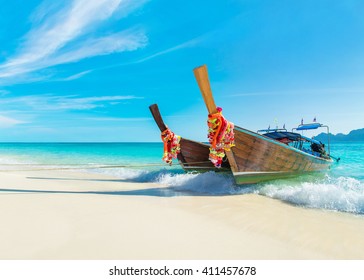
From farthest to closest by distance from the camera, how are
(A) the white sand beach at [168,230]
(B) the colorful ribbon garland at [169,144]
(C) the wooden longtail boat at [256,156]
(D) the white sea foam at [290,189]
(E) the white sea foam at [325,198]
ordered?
(B) the colorful ribbon garland at [169,144]
(C) the wooden longtail boat at [256,156]
(D) the white sea foam at [290,189]
(E) the white sea foam at [325,198]
(A) the white sand beach at [168,230]

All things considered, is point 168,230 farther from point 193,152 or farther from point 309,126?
point 309,126

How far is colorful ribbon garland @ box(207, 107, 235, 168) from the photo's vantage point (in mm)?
6023

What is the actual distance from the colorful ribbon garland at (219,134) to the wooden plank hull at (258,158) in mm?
428

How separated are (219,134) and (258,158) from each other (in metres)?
1.85

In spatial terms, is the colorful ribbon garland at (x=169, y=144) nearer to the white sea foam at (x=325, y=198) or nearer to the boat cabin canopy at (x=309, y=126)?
the white sea foam at (x=325, y=198)

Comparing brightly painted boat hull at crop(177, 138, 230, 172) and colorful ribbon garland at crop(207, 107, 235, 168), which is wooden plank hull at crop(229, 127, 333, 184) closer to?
colorful ribbon garland at crop(207, 107, 235, 168)

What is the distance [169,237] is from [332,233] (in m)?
2.73

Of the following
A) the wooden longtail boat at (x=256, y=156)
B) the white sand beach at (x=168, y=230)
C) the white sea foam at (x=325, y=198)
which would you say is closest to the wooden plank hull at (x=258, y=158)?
the wooden longtail boat at (x=256, y=156)

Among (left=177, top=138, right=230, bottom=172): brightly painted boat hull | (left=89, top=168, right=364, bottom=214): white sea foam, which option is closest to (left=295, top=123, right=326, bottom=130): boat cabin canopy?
(left=89, top=168, right=364, bottom=214): white sea foam

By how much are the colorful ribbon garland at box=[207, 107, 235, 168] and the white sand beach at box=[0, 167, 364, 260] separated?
1.41m

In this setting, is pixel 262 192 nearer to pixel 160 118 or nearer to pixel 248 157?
pixel 248 157

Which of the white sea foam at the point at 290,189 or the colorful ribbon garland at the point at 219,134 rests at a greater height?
the colorful ribbon garland at the point at 219,134

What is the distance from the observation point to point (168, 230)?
3.64 meters

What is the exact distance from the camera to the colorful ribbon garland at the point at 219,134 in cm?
602
